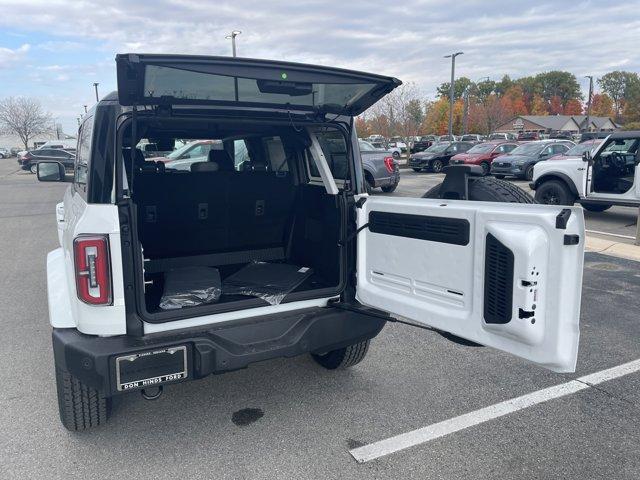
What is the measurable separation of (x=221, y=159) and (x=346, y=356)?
2.06 meters

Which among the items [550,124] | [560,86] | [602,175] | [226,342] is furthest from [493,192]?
[560,86]

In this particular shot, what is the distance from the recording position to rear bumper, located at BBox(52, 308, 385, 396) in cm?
253

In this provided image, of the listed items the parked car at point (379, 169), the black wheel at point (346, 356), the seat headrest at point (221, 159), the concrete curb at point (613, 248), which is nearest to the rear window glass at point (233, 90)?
the seat headrest at point (221, 159)

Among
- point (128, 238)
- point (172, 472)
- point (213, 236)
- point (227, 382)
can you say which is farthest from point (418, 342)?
point (128, 238)

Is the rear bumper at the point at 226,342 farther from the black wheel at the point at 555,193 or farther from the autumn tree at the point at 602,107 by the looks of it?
the autumn tree at the point at 602,107

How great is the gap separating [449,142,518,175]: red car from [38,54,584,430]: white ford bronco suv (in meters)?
20.9

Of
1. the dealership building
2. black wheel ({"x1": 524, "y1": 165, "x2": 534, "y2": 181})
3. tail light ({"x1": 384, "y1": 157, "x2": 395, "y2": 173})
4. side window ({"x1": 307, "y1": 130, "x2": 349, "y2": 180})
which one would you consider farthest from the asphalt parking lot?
the dealership building

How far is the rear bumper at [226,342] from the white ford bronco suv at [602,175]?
29.1 ft

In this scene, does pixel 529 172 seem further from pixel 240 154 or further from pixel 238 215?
pixel 238 215

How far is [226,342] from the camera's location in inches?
109

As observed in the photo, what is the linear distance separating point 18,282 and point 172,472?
477 centimetres

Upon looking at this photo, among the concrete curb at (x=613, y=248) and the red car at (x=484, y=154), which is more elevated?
the red car at (x=484, y=154)

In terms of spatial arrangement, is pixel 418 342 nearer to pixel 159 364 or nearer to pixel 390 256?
pixel 390 256

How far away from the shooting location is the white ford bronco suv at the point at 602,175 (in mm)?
9969
